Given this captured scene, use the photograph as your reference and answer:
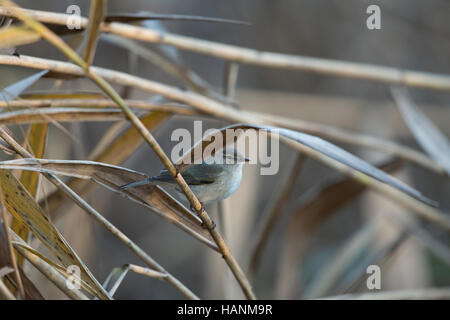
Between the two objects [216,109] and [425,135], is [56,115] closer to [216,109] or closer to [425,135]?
[216,109]

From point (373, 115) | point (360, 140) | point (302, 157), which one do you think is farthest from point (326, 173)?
point (302, 157)

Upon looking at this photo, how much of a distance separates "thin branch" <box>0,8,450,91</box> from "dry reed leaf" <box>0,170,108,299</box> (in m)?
0.57

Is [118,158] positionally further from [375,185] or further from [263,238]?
[375,185]

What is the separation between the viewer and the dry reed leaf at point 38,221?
2.94 ft

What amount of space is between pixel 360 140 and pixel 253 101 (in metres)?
1.54

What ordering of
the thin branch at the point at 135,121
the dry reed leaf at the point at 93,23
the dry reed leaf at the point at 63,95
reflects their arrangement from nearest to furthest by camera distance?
the thin branch at the point at 135,121 < the dry reed leaf at the point at 93,23 < the dry reed leaf at the point at 63,95

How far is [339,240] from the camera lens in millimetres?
3898

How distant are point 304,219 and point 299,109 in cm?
164

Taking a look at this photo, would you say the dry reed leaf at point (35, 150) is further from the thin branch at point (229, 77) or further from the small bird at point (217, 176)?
the thin branch at point (229, 77)

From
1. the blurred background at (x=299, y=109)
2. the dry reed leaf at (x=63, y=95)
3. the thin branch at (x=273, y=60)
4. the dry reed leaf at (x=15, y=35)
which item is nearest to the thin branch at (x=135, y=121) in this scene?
the dry reed leaf at (x=15, y=35)

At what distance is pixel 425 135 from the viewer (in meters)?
1.76

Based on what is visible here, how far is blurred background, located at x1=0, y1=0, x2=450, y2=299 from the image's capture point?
276 cm

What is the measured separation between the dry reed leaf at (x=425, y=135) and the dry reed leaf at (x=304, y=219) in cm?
16

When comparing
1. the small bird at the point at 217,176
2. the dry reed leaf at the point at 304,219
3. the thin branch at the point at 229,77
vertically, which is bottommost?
the dry reed leaf at the point at 304,219
